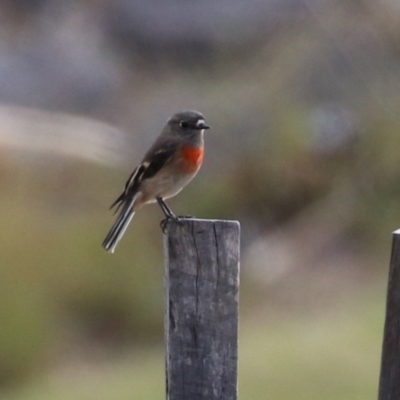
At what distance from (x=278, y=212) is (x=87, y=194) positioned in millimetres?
2831

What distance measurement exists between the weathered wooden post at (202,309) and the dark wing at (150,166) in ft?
7.88

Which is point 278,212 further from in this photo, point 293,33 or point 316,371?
point 293,33

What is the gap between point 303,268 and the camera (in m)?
11.9

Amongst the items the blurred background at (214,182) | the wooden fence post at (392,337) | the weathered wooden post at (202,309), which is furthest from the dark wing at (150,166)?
the wooden fence post at (392,337)

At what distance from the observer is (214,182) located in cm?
1334

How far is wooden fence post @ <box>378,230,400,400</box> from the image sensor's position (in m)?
3.19

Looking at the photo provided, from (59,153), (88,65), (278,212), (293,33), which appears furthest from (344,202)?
(88,65)

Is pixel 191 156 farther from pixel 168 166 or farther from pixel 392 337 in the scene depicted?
pixel 392 337

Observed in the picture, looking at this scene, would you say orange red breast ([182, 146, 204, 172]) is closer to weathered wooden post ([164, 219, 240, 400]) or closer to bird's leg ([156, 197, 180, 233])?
bird's leg ([156, 197, 180, 233])

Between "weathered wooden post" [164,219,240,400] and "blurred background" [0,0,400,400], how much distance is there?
4422mm

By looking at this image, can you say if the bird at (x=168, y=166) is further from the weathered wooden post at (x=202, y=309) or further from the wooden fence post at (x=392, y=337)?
the wooden fence post at (x=392, y=337)

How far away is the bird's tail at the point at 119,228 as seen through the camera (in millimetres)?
5551

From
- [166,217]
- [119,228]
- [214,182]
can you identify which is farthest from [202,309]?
[214,182]

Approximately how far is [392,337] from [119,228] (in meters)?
2.63
